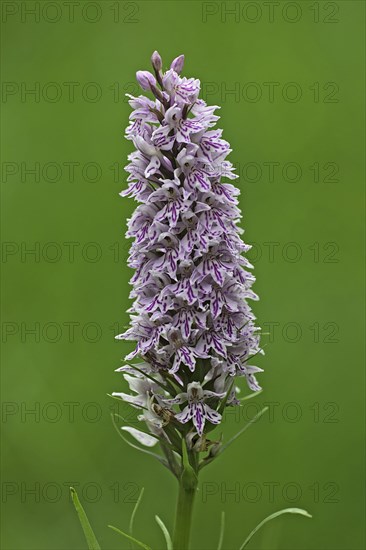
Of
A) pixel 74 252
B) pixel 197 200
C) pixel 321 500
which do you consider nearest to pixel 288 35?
pixel 74 252

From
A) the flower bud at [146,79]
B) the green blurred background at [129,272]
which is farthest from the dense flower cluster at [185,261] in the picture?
the green blurred background at [129,272]

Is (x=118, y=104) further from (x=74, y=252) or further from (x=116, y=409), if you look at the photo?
(x=116, y=409)

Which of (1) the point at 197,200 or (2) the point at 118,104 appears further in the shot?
(2) the point at 118,104

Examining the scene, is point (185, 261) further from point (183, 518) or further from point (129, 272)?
point (129, 272)

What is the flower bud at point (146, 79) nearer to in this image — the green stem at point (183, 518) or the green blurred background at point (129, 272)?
the green stem at point (183, 518)

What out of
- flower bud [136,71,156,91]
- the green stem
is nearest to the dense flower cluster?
flower bud [136,71,156,91]

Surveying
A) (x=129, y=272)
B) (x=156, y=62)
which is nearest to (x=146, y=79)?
(x=156, y=62)
